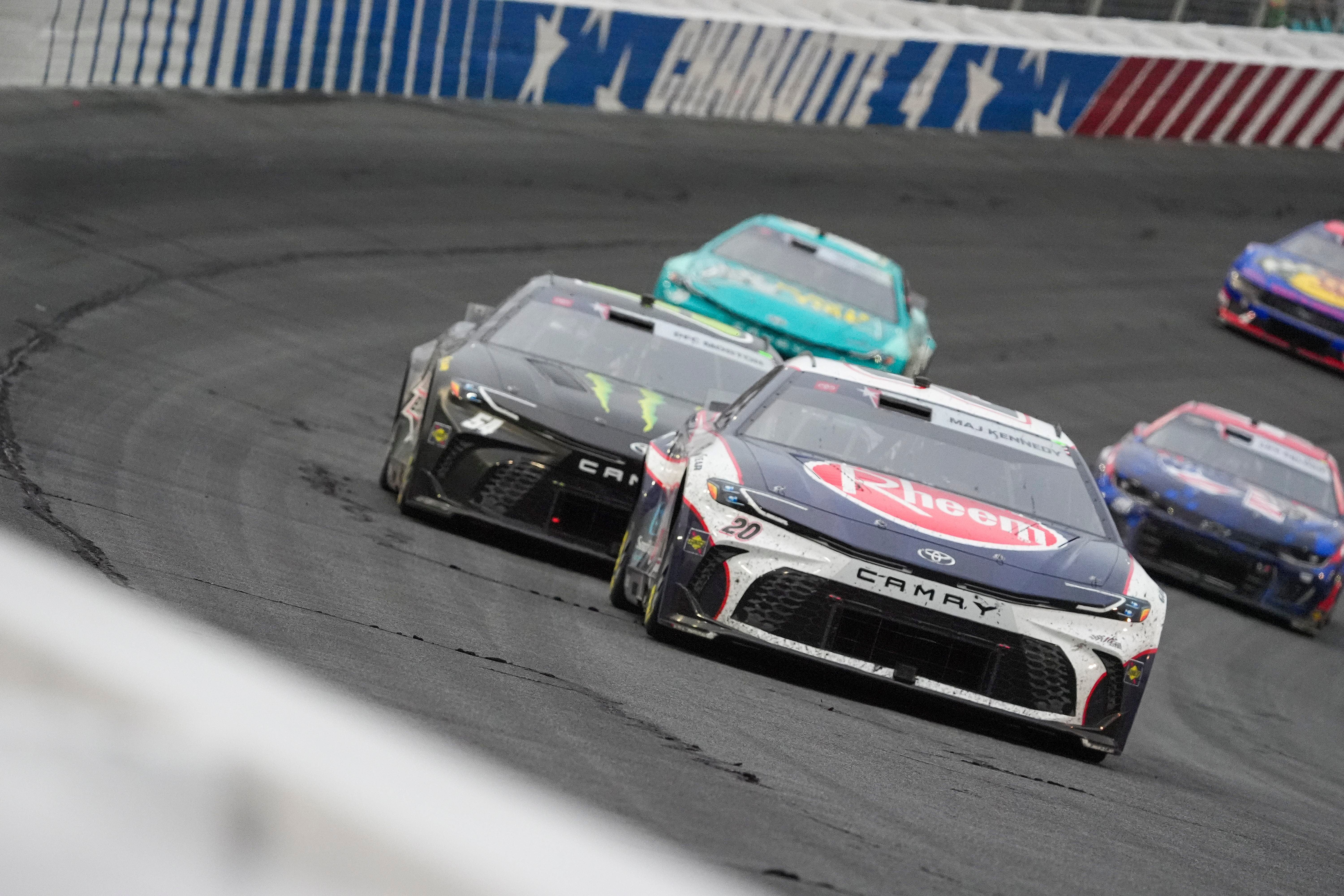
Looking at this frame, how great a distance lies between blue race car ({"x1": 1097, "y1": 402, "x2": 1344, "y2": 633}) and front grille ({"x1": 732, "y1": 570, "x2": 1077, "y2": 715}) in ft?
20.3

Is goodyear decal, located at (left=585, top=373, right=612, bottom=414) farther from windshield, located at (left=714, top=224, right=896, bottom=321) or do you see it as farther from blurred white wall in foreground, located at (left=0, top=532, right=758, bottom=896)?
blurred white wall in foreground, located at (left=0, top=532, right=758, bottom=896)

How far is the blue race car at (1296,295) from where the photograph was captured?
2173 cm

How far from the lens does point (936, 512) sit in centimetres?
723

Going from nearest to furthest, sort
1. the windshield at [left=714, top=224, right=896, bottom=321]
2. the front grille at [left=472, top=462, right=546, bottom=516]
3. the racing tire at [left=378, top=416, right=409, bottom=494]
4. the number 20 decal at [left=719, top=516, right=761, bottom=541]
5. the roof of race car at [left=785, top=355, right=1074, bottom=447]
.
→ the number 20 decal at [left=719, top=516, right=761, bottom=541]
the roof of race car at [left=785, top=355, right=1074, bottom=447]
the front grille at [left=472, top=462, right=546, bottom=516]
the racing tire at [left=378, top=416, right=409, bottom=494]
the windshield at [left=714, top=224, right=896, bottom=321]

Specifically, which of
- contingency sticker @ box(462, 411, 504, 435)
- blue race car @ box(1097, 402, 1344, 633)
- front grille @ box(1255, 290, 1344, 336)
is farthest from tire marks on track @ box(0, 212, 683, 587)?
front grille @ box(1255, 290, 1344, 336)

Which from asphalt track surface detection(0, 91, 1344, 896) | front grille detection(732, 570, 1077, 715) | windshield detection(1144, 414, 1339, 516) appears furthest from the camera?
windshield detection(1144, 414, 1339, 516)

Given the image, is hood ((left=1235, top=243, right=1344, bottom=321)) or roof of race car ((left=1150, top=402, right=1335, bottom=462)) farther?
hood ((left=1235, top=243, right=1344, bottom=321))

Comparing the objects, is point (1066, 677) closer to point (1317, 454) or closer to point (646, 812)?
point (646, 812)

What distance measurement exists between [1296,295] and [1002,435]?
14.7 meters

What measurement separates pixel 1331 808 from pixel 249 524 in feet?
14.8

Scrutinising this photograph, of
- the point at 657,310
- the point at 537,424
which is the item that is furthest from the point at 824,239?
the point at 537,424

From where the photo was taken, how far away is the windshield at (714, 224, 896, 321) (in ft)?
46.6

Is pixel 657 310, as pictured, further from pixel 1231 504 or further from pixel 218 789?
pixel 218 789

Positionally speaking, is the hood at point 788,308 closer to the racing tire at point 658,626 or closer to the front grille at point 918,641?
the racing tire at point 658,626
